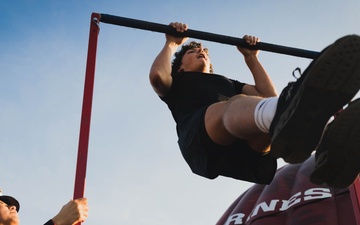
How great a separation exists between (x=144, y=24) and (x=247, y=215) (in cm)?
693

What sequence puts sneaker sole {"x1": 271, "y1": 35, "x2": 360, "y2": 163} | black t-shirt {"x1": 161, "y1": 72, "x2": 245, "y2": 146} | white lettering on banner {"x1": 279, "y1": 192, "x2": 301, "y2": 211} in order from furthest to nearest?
white lettering on banner {"x1": 279, "y1": 192, "x2": 301, "y2": 211} → black t-shirt {"x1": 161, "y1": 72, "x2": 245, "y2": 146} → sneaker sole {"x1": 271, "y1": 35, "x2": 360, "y2": 163}

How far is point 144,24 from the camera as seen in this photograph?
138 inches

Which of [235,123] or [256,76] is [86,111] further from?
[256,76]

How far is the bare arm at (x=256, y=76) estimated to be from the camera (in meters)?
3.58

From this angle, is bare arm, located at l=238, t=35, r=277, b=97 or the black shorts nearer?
the black shorts

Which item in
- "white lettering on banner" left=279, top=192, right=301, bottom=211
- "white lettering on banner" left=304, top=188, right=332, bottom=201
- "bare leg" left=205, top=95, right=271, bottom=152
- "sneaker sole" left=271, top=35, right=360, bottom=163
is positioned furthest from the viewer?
"white lettering on banner" left=279, top=192, right=301, bottom=211

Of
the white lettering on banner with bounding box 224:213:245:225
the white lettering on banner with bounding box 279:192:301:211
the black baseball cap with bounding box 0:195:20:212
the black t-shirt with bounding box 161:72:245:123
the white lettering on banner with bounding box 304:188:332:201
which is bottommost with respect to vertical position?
the white lettering on banner with bounding box 224:213:245:225

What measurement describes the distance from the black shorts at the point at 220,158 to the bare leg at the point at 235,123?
5cm

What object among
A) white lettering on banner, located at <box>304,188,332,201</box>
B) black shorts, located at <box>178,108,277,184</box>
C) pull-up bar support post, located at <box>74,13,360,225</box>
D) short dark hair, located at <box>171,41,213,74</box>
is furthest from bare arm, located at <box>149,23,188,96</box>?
white lettering on banner, located at <box>304,188,332,201</box>

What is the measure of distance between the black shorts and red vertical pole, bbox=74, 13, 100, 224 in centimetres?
61

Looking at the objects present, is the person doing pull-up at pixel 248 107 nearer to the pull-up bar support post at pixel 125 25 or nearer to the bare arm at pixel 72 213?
the pull-up bar support post at pixel 125 25

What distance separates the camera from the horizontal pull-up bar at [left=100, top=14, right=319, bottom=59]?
353cm

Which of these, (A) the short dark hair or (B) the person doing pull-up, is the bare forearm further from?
(A) the short dark hair

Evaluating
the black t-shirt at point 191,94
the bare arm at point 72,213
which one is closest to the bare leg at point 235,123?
the black t-shirt at point 191,94
